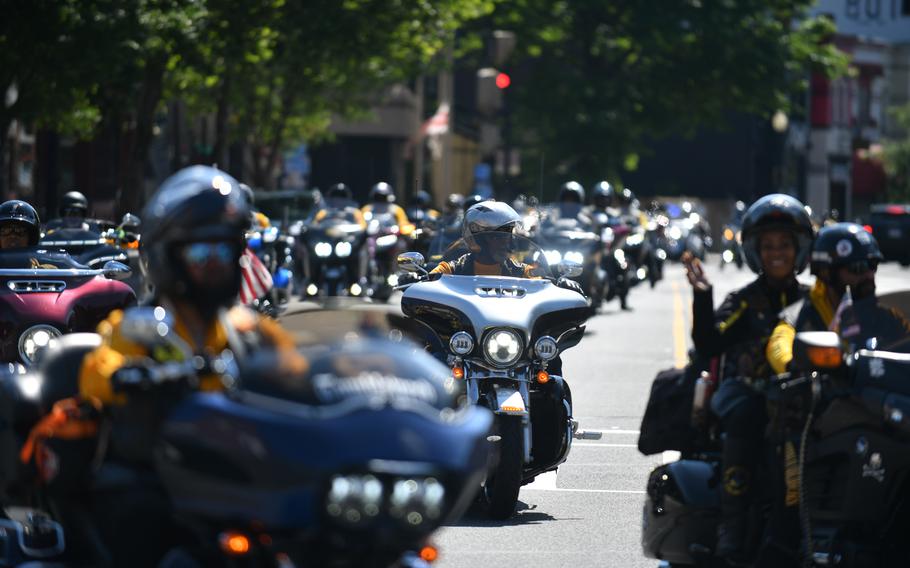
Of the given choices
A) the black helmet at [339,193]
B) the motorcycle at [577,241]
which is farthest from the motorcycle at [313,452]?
the black helmet at [339,193]

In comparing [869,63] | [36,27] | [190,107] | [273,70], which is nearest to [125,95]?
[36,27]

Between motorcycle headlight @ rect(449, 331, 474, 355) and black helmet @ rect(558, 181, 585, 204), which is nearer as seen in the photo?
motorcycle headlight @ rect(449, 331, 474, 355)

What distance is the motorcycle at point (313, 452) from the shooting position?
17.2ft

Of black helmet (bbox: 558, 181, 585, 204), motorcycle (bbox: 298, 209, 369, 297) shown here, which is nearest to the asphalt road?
black helmet (bbox: 558, 181, 585, 204)

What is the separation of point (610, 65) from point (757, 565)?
196 feet

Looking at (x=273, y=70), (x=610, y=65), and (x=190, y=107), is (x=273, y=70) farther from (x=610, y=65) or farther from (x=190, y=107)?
(x=610, y=65)

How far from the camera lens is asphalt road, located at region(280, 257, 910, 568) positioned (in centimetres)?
942

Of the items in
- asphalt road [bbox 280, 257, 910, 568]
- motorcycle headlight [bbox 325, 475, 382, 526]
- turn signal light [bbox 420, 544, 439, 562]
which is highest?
motorcycle headlight [bbox 325, 475, 382, 526]

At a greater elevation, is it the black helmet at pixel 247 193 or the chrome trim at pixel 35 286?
the black helmet at pixel 247 193

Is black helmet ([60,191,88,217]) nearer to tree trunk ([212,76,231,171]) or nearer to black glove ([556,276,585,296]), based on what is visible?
black glove ([556,276,585,296])

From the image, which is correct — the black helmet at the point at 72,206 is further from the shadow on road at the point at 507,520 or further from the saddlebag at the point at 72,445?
the saddlebag at the point at 72,445

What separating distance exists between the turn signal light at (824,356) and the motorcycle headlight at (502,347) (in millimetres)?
3880

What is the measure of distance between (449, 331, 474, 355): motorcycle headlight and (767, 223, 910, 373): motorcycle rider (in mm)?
3201

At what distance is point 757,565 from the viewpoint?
731 centimetres
